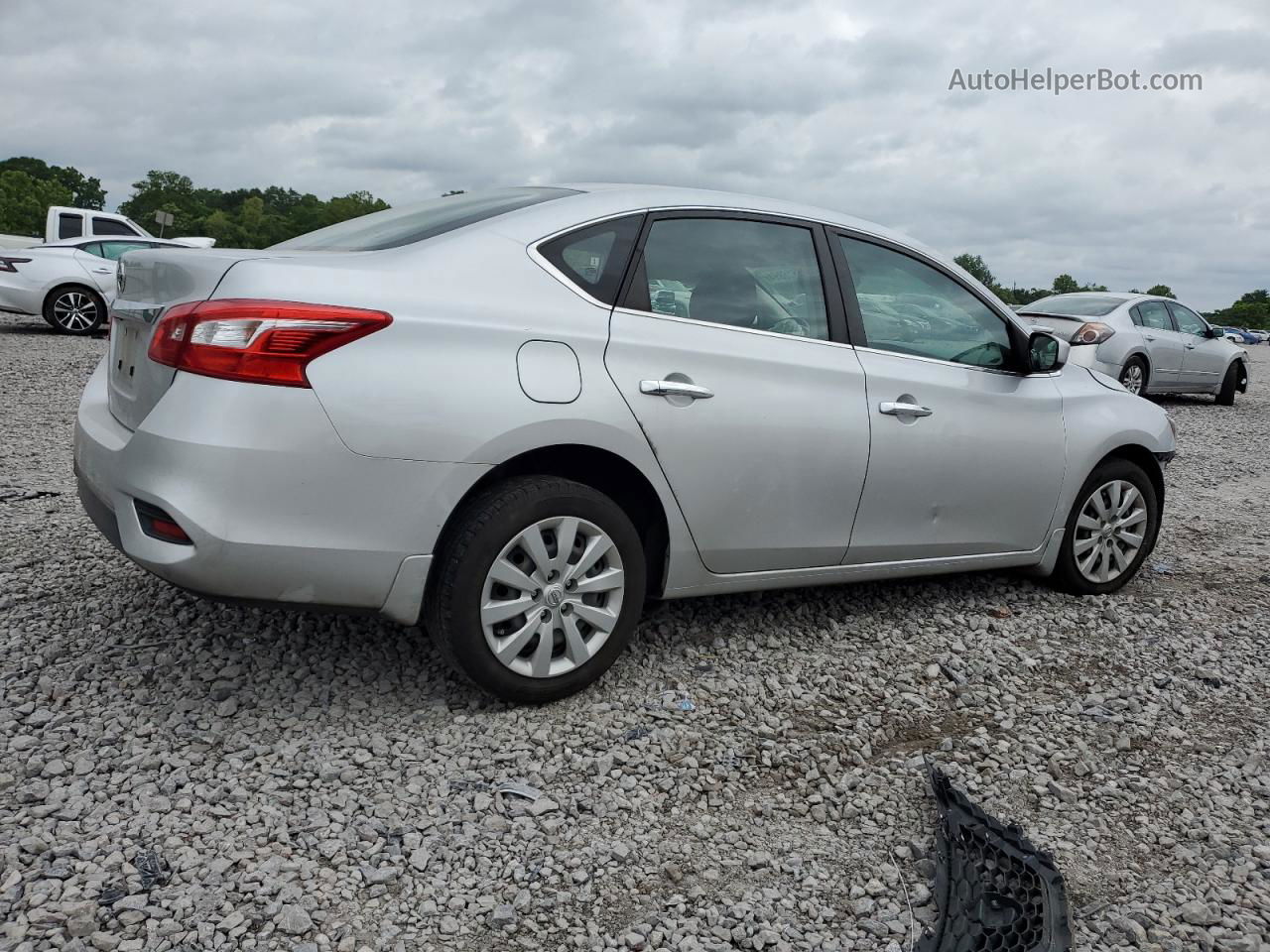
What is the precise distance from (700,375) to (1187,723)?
82.3 inches

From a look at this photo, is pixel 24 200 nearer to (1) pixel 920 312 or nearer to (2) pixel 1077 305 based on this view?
(2) pixel 1077 305

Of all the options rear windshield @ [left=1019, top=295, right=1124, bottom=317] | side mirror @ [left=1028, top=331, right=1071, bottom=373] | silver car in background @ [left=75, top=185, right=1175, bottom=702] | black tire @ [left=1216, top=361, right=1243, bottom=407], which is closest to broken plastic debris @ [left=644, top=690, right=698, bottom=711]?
silver car in background @ [left=75, top=185, right=1175, bottom=702]

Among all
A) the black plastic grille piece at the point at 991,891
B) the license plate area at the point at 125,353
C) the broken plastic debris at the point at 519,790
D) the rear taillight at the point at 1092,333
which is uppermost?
the rear taillight at the point at 1092,333

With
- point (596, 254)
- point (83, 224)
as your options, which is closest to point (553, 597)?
point (596, 254)

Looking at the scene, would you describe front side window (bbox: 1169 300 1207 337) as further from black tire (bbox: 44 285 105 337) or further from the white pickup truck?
the white pickup truck

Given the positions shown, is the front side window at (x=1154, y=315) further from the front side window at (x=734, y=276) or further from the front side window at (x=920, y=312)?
the front side window at (x=734, y=276)

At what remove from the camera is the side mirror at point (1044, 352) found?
4.64 metres

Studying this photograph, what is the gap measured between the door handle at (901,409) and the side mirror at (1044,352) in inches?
29.8

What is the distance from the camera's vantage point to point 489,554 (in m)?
3.18

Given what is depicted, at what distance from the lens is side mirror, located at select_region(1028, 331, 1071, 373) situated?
4.64 m

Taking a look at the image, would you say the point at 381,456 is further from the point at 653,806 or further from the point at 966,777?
the point at 966,777

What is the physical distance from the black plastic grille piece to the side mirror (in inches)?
89.4

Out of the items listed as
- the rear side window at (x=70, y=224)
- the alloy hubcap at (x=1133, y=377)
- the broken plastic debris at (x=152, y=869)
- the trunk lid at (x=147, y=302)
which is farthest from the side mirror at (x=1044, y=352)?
the rear side window at (x=70, y=224)

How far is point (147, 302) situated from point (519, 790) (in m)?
1.83
